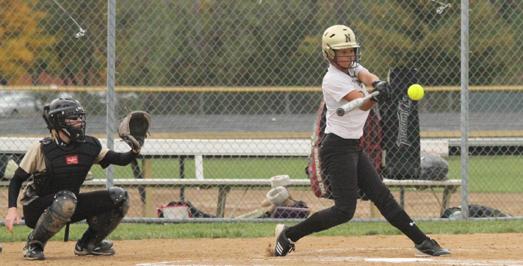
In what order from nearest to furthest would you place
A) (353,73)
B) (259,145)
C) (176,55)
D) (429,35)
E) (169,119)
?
(353,73) → (259,145) → (429,35) → (176,55) → (169,119)

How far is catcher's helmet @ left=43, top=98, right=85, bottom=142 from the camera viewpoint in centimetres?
779

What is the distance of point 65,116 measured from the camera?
779 cm

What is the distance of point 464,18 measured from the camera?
10.8m

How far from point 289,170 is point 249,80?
3.76 meters

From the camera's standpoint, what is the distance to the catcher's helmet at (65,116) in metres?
7.79

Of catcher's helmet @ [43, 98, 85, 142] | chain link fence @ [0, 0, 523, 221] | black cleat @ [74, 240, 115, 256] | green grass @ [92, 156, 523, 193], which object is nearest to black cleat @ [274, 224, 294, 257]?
black cleat @ [74, 240, 115, 256]

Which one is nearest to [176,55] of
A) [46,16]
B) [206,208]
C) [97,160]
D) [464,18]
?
[46,16]

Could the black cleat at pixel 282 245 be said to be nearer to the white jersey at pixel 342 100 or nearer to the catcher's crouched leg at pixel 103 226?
the white jersey at pixel 342 100

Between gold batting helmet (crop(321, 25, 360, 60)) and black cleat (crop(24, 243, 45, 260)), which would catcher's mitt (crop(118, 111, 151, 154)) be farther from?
gold batting helmet (crop(321, 25, 360, 60))

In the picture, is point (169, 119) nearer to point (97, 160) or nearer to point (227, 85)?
point (227, 85)

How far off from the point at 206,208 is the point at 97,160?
5793 millimetres

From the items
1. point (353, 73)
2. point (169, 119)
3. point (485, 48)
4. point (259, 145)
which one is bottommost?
point (169, 119)

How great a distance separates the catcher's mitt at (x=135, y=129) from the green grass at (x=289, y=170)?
9256 mm

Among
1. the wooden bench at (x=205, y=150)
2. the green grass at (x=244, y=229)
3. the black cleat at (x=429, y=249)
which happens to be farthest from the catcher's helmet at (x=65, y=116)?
the wooden bench at (x=205, y=150)
